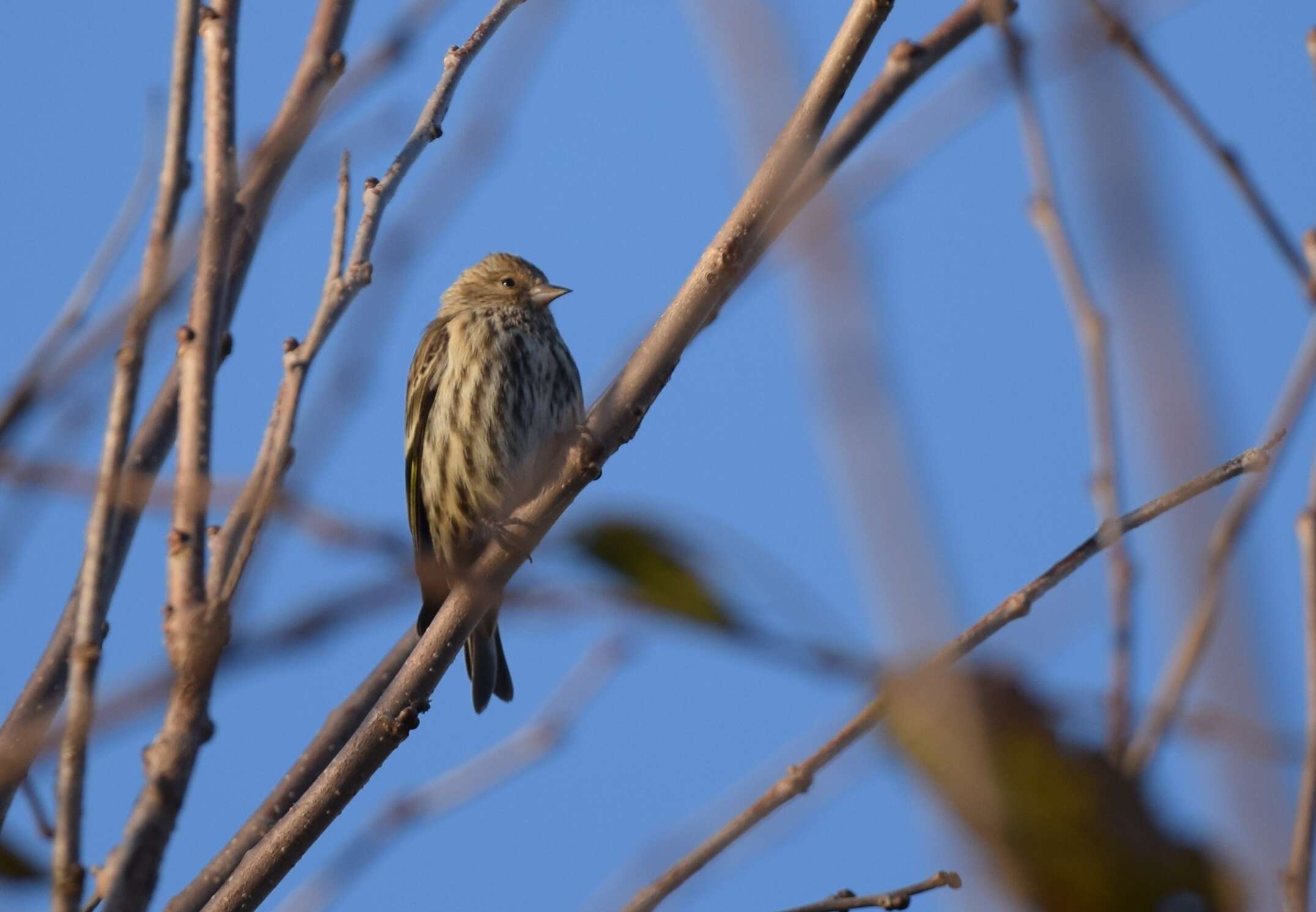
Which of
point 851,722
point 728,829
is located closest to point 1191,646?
point 851,722

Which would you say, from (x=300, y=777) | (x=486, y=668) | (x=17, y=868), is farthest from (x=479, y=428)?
(x=17, y=868)

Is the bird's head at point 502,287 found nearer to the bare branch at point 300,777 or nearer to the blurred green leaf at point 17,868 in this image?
the bare branch at point 300,777

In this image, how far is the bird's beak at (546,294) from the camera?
812 centimetres

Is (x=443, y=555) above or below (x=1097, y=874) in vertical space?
above

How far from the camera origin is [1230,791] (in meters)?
1.14

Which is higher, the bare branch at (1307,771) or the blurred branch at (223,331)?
the blurred branch at (223,331)

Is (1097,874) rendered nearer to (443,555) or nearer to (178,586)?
(178,586)

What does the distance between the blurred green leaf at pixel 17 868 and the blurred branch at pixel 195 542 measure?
94mm

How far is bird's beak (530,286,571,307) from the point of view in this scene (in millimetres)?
8125

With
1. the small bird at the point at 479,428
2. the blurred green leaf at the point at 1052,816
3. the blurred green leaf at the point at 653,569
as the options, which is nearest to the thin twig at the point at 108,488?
the blurred green leaf at the point at 653,569

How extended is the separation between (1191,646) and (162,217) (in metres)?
2.09

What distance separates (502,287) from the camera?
8.38m

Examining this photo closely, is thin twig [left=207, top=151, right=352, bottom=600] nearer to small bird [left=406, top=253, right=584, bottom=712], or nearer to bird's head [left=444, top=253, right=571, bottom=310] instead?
small bird [left=406, top=253, right=584, bottom=712]

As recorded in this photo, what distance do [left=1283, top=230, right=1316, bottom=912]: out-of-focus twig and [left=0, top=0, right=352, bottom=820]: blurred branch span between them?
192 cm
